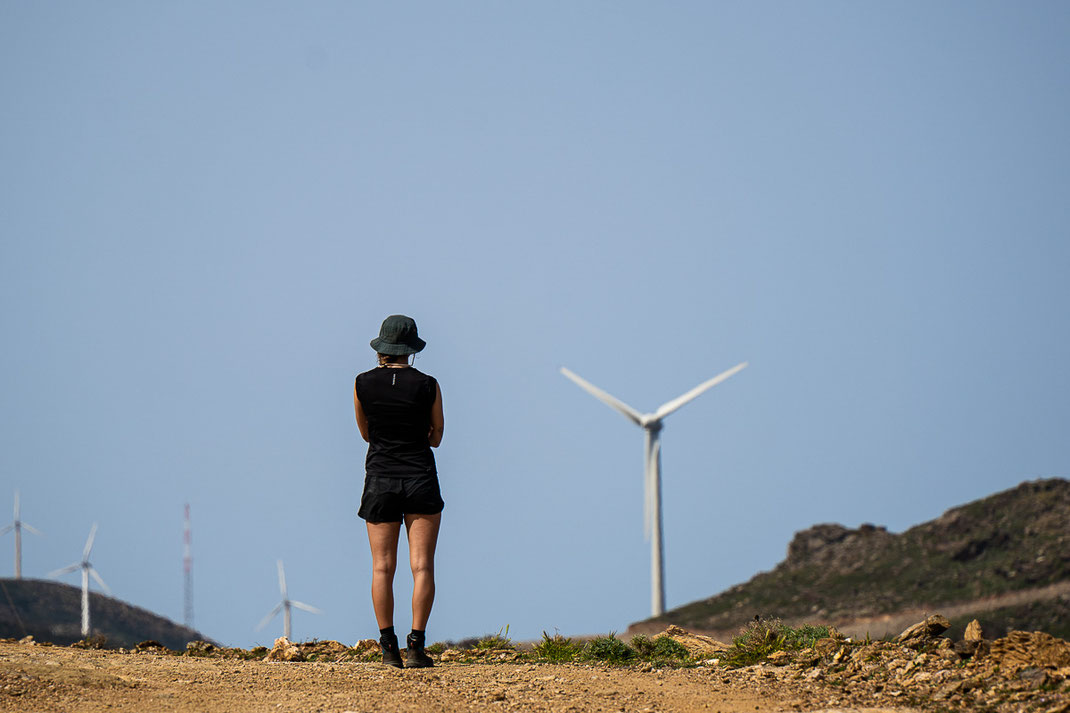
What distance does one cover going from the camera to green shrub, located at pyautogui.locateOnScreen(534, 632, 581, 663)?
50.2 ft

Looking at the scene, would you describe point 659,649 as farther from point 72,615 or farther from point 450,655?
point 72,615

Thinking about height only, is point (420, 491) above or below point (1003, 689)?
above

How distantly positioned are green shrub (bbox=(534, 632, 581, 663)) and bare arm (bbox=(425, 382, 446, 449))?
11.1 ft

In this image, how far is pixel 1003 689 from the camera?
39.2 feet

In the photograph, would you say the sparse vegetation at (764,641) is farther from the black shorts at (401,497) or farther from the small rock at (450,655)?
the black shorts at (401,497)

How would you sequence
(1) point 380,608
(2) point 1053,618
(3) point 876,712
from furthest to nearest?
(2) point 1053,618 → (1) point 380,608 → (3) point 876,712

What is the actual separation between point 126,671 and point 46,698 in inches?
67.7

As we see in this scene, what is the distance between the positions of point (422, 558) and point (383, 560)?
428 mm

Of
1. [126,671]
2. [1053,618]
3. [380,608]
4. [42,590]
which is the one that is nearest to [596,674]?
[380,608]

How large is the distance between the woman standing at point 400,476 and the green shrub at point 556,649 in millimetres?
2341

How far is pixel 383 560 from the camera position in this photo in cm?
1336

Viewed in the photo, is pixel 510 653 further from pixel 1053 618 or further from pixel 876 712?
pixel 1053 618

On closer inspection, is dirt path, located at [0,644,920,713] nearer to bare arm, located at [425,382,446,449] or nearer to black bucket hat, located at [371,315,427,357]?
bare arm, located at [425,382,446,449]

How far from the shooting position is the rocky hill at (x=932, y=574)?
323ft
